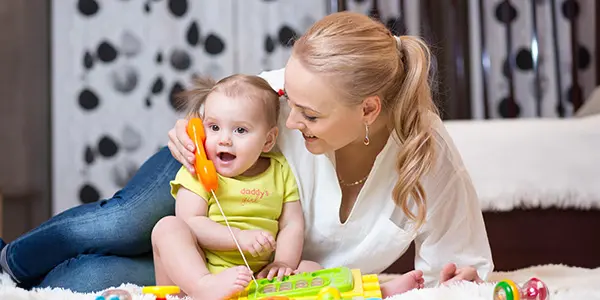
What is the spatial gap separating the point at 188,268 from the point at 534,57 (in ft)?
9.19

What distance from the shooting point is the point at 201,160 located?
137 cm

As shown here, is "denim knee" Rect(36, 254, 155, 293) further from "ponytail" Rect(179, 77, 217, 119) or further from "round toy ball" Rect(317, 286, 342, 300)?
"round toy ball" Rect(317, 286, 342, 300)

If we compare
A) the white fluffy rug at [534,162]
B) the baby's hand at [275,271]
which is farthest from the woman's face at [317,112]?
the white fluffy rug at [534,162]

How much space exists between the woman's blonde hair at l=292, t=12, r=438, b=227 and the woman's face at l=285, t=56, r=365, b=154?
0.02 meters

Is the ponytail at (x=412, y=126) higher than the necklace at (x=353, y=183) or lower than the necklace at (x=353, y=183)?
higher

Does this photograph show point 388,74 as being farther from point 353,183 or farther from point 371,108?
point 353,183

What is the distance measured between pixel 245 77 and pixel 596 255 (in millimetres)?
1322

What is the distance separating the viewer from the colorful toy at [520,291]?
3.49ft

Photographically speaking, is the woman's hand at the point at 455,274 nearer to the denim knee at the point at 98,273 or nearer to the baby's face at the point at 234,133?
A: the baby's face at the point at 234,133

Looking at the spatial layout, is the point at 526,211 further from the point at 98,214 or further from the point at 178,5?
the point at 178,5

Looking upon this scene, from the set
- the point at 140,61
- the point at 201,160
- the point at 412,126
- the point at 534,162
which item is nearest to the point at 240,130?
the point at 201,160

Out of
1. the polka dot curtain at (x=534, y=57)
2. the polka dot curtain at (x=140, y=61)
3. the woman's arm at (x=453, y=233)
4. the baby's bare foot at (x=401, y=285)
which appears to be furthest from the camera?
the polka dot curtain at (x=140, y=61)

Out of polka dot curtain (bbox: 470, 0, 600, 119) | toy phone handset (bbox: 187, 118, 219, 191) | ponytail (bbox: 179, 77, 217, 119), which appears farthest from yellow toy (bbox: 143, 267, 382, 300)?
polka dot curtain (bbox: 470, 0, 600, 119)

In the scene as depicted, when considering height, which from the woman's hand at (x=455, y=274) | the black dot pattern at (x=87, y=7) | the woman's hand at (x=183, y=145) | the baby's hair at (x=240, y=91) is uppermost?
the black dot pattern at (x=87, y=7)
